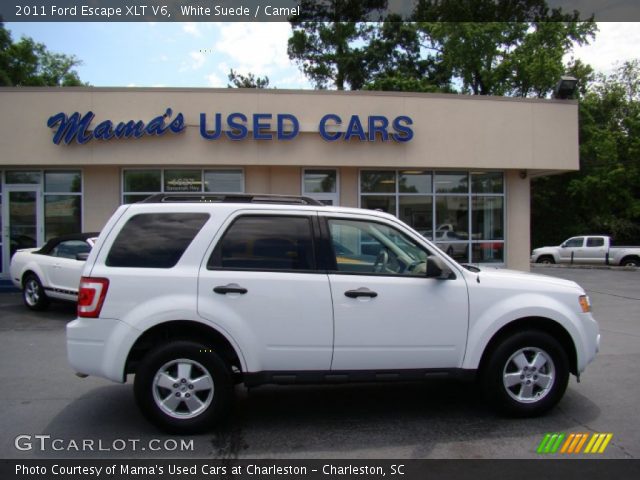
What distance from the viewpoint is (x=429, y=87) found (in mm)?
33906

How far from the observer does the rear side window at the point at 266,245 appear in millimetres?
4551

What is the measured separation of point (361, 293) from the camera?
14.7ft

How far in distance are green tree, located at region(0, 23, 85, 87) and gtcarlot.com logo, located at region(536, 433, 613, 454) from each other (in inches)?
1501

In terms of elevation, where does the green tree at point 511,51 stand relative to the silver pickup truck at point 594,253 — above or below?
above

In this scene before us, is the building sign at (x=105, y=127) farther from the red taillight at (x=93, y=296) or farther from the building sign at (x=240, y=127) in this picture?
the red taillight at (x=93, y=296)

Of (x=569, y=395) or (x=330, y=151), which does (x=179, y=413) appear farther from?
(x=330, y=151)

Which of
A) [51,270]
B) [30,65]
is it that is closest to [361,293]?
[51,270]

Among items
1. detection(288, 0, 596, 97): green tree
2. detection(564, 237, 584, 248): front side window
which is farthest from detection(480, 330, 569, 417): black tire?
detection(288, 0, 596, 97): green tree

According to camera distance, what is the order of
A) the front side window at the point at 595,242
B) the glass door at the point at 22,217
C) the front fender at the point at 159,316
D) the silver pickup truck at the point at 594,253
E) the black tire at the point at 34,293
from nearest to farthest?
the front fender at the point at 159,316, the black tire at the point at 34,293, the glass door at the point at 22,217, the silver pickup truck at the point at 594,253, the front side window at the point at 595,242

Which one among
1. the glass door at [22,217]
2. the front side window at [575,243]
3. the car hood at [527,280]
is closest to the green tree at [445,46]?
the front side window at [575,243]

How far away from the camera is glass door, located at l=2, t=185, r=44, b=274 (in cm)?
1486

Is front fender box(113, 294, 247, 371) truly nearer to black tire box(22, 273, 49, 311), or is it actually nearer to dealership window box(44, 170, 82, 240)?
black tire box(22, 273, 49, 311)

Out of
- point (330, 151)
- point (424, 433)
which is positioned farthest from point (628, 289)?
point (424, 433)
